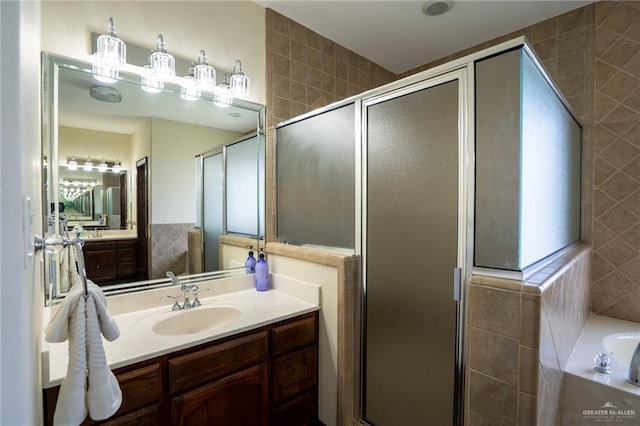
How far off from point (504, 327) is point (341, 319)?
2.63ft

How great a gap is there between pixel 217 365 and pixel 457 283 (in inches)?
43.2

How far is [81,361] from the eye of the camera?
0.89m

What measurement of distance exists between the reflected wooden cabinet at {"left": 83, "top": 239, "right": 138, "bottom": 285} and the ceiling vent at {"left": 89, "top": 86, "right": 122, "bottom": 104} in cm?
73

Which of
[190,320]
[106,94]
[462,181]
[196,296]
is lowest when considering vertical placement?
[190,320]

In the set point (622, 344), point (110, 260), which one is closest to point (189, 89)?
point (110, 260)

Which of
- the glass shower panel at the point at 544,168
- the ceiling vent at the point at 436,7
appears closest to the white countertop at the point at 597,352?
the glass shower panel at the point at 544,168

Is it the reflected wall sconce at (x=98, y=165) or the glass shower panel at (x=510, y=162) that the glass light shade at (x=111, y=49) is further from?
the glass shower panel at (x=510, y=162)

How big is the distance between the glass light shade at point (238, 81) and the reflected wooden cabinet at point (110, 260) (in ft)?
3.56

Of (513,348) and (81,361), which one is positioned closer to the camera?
(81,361)

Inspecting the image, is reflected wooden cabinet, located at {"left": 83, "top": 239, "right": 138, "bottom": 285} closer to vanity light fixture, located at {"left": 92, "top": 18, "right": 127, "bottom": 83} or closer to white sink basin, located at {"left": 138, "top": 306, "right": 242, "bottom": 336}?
→ white sink basin, located at {"left": 138, "top": 306, "right": 242, "bottom": 336}

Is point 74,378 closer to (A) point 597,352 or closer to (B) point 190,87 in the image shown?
(B) point 190,87

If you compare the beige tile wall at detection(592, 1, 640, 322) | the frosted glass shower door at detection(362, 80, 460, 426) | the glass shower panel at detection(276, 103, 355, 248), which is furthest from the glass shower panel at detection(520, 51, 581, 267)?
the glass shower panel at detection(276, 103, 355, 248)

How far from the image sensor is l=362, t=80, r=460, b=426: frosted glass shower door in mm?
1291

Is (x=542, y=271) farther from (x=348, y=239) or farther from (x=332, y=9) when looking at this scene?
(x=332, y=9)
